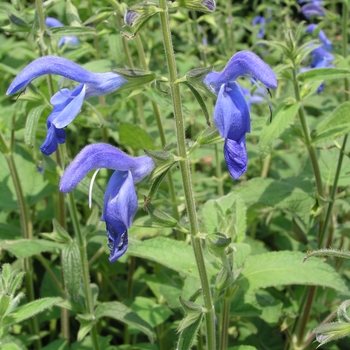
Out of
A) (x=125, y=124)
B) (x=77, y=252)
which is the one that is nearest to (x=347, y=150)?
(x=125, y=124)

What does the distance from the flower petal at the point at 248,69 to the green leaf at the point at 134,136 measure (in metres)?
1.46

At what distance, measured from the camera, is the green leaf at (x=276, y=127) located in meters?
2.41

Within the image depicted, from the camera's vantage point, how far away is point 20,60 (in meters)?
4.57

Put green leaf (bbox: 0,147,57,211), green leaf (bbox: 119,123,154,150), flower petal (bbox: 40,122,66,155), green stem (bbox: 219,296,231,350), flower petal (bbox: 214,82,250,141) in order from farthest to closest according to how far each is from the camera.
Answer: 1. green leaf (bbox: 0,147,57,211)
2. green leaf (bbox: 119,123,154,150)
3. green stem (bbox: 219,296,231,350)
4. flower petal (bbox: 40,122,66,155)
5. flower petal (bbox: 214,82,250,141)

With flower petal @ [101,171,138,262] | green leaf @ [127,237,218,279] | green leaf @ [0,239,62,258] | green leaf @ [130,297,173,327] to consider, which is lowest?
green leaf @ [130,297,173,327]

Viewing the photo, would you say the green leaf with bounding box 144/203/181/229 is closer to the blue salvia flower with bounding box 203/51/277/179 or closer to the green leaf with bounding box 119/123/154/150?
the blue salvia flower with bounding box 203/51/277/179

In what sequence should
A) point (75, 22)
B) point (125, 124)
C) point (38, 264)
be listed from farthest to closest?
point (38, 264), point (125, 124), point (75, 22)

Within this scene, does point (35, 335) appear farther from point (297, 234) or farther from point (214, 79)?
point (214, 79)

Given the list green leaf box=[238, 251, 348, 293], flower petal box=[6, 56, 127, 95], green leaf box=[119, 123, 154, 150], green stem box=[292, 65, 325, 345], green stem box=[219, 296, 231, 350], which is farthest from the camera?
green leaf box=[119, 123, 154, 150]

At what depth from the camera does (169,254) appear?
7.39 ft

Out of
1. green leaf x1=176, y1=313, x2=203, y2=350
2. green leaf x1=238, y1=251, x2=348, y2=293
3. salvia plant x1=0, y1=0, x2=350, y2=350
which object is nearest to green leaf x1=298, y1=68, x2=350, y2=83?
salvia plant x1=0, y1=0, x2=350, y2=350

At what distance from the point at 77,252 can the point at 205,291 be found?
0.75 meters

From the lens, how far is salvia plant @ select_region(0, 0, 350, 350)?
159 centimetres

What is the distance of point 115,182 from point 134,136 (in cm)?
153
